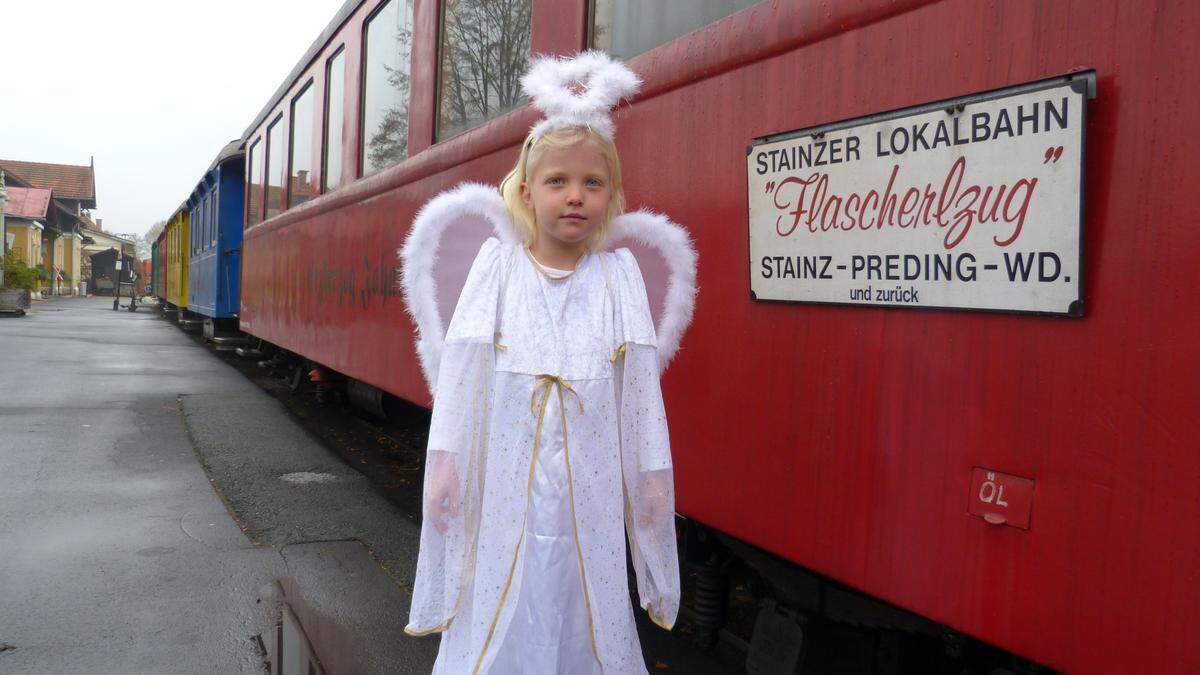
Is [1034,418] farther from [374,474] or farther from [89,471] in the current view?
[89,471]

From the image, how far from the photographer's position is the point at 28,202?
150 feet

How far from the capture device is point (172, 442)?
6828 mm

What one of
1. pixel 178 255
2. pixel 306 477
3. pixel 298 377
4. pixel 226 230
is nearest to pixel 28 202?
pixel 178 255

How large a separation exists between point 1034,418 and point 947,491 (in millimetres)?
230

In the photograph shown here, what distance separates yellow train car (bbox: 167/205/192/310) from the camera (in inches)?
791

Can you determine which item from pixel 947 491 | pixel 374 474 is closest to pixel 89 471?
pixel 374 474

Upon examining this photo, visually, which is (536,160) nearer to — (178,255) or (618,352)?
(618,352)

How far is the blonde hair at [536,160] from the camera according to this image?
1845 mm

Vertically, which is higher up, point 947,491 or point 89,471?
point 947,491

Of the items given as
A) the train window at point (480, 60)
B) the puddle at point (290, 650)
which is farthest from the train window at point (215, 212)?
the puddle at point (290, 650)

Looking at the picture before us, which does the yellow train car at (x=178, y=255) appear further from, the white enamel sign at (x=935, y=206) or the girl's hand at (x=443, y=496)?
the white enamel sign at (x=935, y=206)

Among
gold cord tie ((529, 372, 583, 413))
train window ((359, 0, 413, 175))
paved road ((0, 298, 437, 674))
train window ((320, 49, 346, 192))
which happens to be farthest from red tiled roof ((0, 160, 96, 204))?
gold cord tie ((529, 372, 583, 413))

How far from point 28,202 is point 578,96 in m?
52.3

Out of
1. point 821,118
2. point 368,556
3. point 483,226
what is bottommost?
point 368,556
